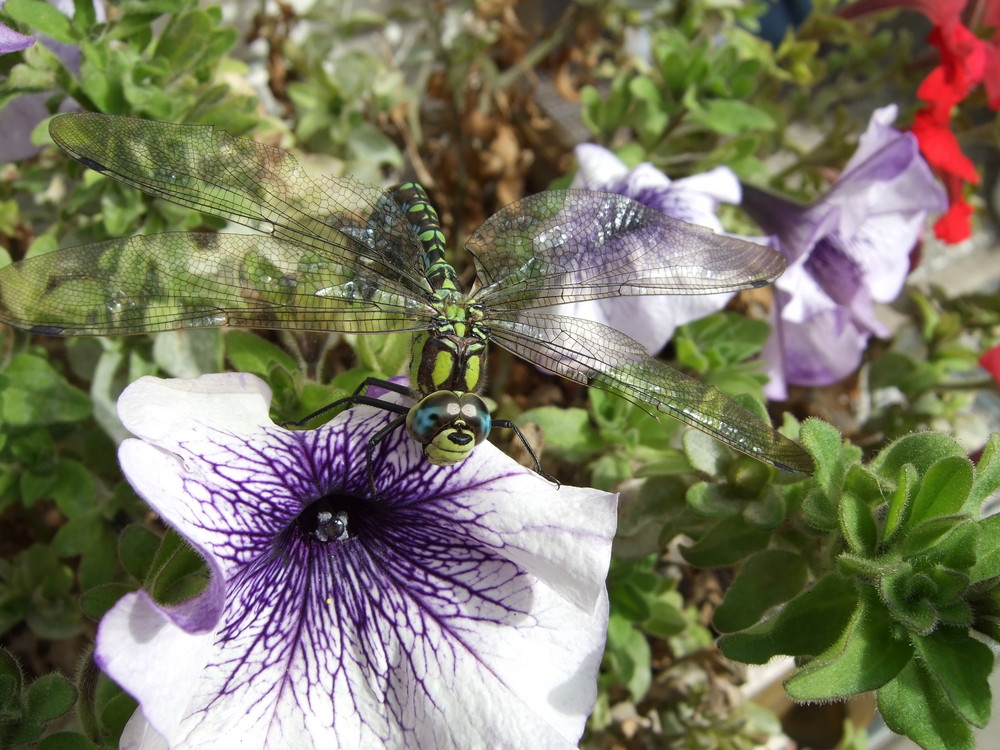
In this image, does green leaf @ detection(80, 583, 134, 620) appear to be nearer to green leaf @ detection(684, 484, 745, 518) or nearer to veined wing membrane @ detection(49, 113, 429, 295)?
veined wing membrane @ detection(49, 113, 429, 295)

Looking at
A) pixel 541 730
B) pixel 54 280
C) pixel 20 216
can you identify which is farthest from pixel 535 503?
pixel 20 216

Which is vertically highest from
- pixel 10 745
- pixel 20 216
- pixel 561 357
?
pixel 561 357

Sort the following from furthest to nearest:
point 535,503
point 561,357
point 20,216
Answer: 1. point 20,216
2. point 561,357
3. point 535,503

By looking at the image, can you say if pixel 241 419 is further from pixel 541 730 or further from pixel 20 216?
pixel 20 216

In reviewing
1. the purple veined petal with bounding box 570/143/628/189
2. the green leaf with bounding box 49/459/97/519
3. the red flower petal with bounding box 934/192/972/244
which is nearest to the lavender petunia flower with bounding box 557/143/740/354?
the purple veined petal with bounding box 570/143/628/189

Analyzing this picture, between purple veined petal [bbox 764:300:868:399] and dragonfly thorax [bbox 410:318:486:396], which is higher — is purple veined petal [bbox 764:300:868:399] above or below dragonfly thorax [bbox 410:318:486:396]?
below

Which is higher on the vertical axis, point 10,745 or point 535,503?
point 535,503

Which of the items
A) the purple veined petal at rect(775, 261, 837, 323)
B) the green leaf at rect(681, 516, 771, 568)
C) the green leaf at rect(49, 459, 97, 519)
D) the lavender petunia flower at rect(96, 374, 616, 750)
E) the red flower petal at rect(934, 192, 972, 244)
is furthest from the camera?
the red flower petal at rect(934, 192, 972, 244)

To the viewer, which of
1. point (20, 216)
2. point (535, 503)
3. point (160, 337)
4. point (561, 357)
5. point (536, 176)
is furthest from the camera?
point (536, 176)
